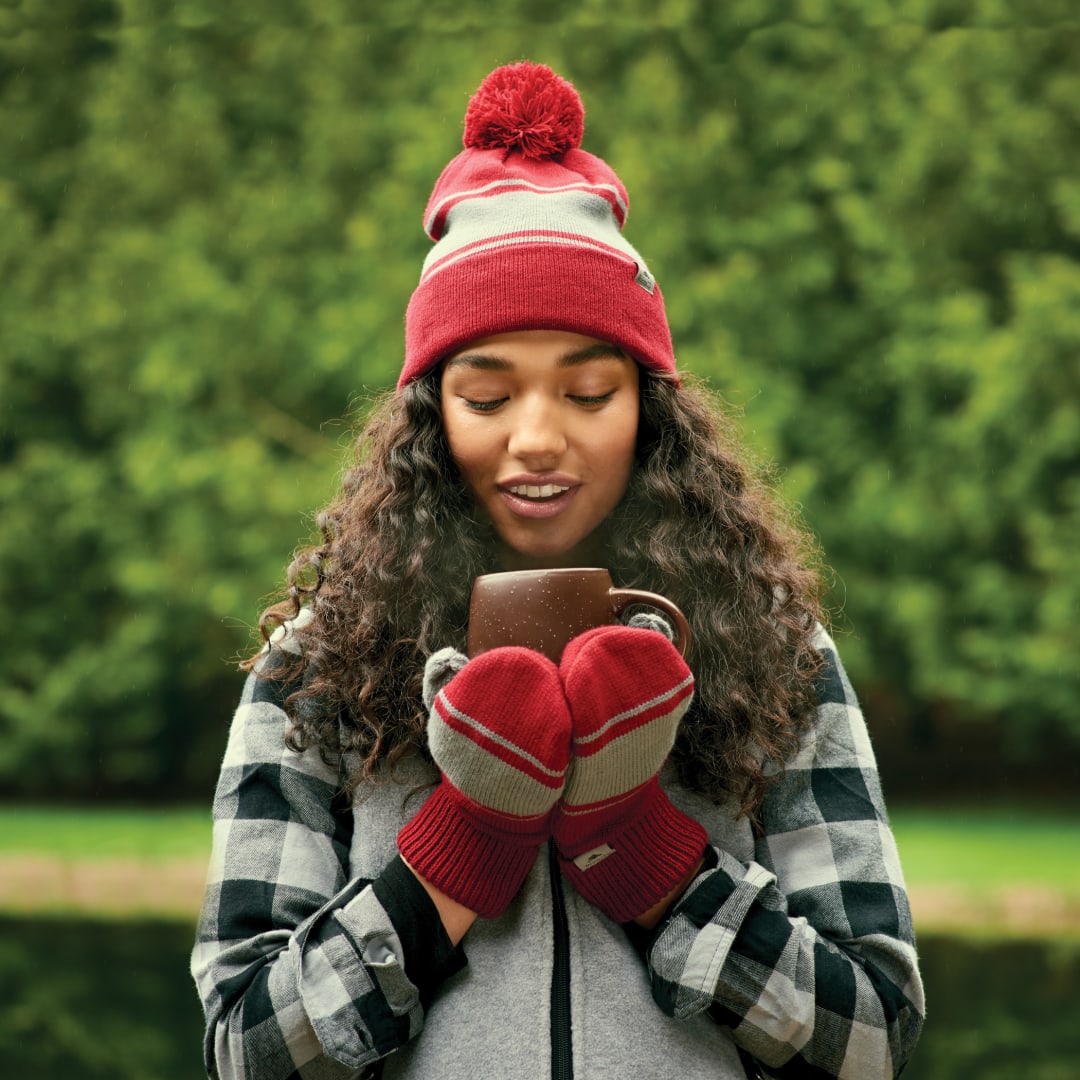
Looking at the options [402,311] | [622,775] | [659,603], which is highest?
[659,603]

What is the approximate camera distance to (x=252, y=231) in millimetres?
6281

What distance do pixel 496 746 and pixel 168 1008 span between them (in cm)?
339

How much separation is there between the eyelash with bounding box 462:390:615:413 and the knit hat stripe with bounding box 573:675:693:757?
337mm

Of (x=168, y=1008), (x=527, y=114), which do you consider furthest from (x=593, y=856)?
(x=168, y=1008)

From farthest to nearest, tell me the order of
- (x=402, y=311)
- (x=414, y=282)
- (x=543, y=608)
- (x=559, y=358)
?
1. (x=414, y=282)
2. (x=402, y=311)
3. (x=559, y=358)
4. (x=543, y=608)

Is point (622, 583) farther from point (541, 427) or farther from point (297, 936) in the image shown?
point (297, 936)

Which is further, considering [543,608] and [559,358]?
[559,358]

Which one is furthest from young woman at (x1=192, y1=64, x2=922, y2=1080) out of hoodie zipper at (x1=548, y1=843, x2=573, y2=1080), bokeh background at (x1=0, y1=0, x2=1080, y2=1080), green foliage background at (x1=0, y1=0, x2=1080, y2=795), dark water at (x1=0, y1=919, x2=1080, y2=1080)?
green foliage background at (x1=0, y1=0, x2=1080, y2=795)

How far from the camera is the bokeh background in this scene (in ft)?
18.4

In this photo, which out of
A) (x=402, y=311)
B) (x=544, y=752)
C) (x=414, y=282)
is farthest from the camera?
(x=414, y=282)

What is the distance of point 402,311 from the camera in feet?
18.7

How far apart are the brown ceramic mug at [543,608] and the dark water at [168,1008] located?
9.21 ft

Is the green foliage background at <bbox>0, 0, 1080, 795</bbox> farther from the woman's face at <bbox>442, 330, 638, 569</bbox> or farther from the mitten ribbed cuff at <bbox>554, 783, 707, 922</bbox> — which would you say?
the mitten ribbed cuff at <bbox>554, 783, 707, 922</bbox>

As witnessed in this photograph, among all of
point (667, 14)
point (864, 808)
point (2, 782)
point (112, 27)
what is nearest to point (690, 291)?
point (667, 14)
